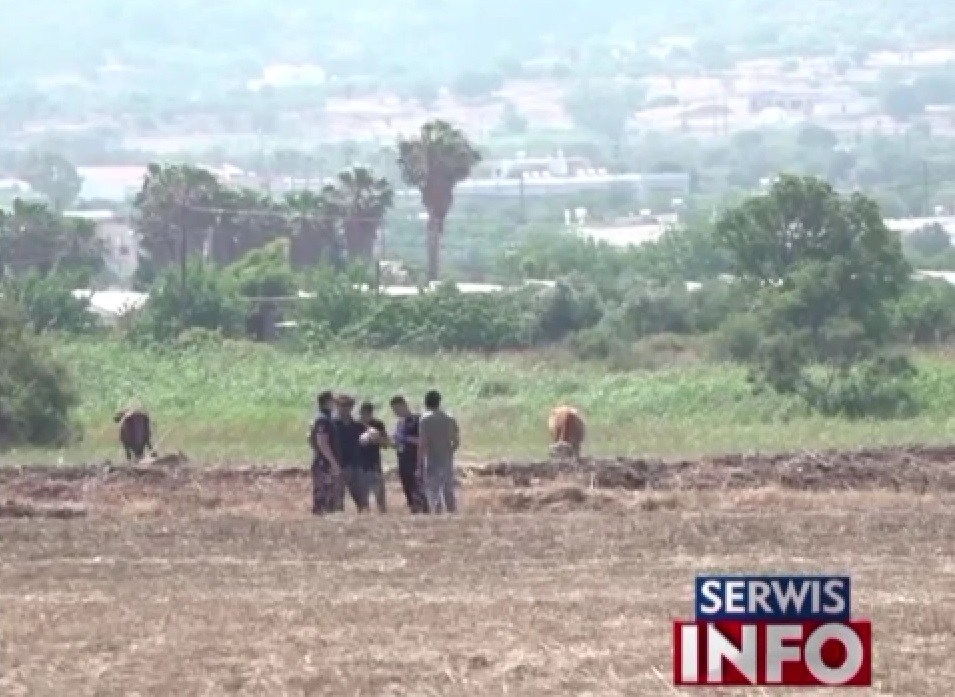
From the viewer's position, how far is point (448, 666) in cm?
1564

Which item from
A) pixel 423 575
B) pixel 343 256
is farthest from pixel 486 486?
pixel 343 256

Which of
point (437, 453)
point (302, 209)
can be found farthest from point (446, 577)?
point (302, 209)

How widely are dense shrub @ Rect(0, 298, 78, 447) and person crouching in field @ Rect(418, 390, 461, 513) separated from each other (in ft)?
55.3

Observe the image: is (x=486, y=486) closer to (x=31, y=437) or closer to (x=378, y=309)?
(x=31, y=437)

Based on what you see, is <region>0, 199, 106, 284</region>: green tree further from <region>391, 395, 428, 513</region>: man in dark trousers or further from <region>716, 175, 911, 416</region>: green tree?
<region>391, 395, 428, 513</region>: man in dark trousers

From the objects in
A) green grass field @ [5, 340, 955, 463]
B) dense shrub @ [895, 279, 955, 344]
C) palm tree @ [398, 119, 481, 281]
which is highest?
palm tree @ [398, 119, 481, 281]

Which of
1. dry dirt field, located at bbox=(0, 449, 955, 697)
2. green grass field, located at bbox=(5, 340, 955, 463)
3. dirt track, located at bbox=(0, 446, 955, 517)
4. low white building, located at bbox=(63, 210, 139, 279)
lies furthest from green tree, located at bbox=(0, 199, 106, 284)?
dry dirt field, located at bbox=(0, 449, 955, 697)

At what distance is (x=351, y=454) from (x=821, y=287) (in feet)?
86.8

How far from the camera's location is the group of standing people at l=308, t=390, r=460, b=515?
25.0 metres

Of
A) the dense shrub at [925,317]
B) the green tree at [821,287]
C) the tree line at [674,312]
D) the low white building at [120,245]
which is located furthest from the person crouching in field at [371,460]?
the low white building at [120,245]

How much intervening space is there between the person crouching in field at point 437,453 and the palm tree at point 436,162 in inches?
2651

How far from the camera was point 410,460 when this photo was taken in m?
25.5

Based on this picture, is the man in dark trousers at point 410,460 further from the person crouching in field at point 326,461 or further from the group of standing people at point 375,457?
the person crouching in field at point 326,461

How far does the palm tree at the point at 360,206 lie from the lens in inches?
3765
